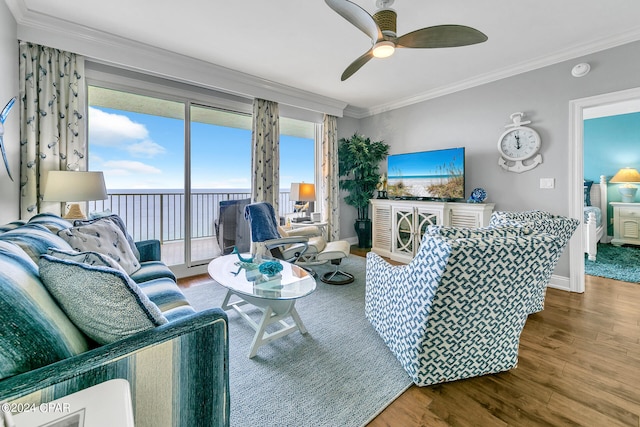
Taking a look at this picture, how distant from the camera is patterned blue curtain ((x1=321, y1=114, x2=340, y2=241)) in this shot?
4.78 m

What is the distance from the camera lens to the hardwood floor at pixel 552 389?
1.39 m

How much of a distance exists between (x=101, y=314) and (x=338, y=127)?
15.4ft

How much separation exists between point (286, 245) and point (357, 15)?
7.09 feet

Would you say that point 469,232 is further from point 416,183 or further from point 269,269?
point 416,183

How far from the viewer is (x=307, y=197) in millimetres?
3971

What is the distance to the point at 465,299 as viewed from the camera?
145 cm

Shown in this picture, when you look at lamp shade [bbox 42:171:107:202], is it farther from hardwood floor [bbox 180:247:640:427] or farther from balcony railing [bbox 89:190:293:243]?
hardwood floor [bbox 180:247:640:427]

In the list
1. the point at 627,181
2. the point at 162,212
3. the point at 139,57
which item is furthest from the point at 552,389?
the point at 627,181

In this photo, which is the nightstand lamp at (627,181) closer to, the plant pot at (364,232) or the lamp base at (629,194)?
the lamp base at (629,194)

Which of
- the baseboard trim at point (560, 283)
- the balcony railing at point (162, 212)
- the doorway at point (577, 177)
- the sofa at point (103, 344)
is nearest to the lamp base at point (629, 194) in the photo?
the doorway at point (577, 177)

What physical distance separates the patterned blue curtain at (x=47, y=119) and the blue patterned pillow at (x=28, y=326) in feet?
7.54

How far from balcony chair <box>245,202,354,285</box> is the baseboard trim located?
7.50 ft

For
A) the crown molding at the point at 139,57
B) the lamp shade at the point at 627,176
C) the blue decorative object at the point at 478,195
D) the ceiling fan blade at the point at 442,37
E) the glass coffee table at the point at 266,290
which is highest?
the crown molding at the point at 139,57

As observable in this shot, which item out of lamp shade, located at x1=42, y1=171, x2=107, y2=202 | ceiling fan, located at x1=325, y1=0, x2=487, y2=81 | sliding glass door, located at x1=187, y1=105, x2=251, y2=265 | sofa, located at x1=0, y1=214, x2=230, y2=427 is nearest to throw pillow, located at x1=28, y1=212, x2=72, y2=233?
lamp shade, located at x1=42, y1=171, x2=107, y2=202
